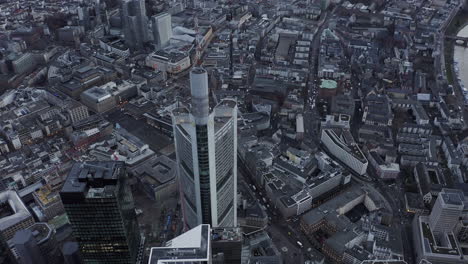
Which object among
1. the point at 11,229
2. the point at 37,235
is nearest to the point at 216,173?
the point at 37,235

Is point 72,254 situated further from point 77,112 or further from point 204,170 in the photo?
point 77,112

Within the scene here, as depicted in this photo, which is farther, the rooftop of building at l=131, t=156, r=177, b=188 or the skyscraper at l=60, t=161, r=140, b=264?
the rooftop of building at l=131, t=156, r=177, b=188

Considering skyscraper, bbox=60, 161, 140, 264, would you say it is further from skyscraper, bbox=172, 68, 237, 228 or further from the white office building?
the white office building

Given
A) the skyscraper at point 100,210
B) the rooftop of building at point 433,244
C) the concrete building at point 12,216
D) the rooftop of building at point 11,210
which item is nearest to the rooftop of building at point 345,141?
the rooftop of building at point 433,244

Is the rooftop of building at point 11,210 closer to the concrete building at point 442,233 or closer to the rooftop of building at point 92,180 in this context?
the rooftop of building at point 92,180

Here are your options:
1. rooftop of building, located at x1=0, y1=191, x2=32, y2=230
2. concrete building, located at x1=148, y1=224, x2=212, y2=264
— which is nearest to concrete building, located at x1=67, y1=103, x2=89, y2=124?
rooftop of building, located at x1=0, y1=191, x2=32, y2=230

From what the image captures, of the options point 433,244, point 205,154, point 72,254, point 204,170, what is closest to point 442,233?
point 433,244
